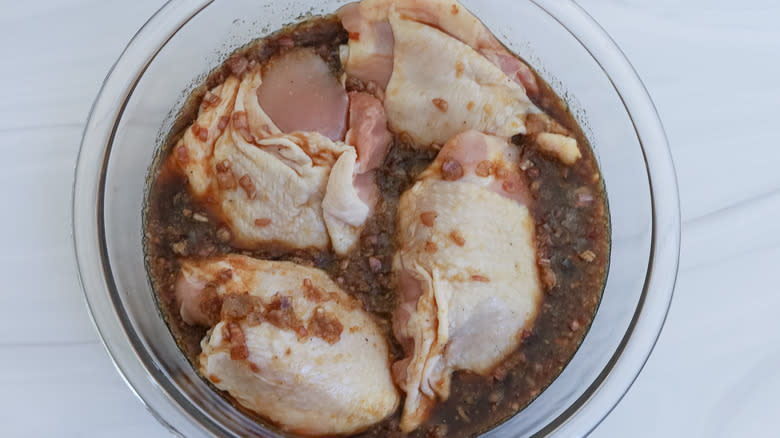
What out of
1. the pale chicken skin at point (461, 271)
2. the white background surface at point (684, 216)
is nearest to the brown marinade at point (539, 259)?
the pale chicken skin at point (461, 271)

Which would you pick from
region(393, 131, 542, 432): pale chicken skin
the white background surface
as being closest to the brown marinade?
region(393, 131, 542, 432): pale chicken skin

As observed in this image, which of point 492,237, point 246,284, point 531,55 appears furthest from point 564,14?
point 246,284

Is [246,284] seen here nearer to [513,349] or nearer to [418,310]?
[418,310]

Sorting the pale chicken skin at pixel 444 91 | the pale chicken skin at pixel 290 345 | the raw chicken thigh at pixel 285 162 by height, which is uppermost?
the pale chicken skin at pixel 444 91

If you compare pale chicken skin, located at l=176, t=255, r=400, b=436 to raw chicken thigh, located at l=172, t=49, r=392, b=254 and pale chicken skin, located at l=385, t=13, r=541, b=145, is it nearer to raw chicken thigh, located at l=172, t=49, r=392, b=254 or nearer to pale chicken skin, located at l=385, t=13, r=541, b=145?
raw chicken thigh, located at l=172, t=49, r=392, b=254

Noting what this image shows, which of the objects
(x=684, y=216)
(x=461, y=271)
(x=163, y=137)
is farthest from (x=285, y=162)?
(x=684, y=216)

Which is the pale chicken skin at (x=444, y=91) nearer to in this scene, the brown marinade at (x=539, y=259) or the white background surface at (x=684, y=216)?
the brown marinade at (x=539, y=259)
